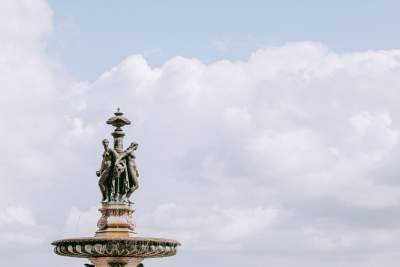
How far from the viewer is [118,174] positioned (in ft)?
105

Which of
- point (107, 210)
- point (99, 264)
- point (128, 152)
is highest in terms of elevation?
point (128, 152)

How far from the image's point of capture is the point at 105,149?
32.1 metres

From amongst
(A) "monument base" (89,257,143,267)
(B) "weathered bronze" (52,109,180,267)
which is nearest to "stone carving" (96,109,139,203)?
(B) "weathered bronze" (52,109,180,267)

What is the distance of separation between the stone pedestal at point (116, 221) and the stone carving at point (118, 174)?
0.28 metres

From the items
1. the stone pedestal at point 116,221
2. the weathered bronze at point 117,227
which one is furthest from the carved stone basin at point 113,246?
the stone pedestal at point 116,221

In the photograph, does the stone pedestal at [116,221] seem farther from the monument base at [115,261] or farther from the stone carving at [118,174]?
the monument base at [115,261]

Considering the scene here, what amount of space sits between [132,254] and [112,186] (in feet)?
9.55

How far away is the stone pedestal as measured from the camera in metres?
31.3

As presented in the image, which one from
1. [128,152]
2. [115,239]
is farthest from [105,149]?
[115,239]

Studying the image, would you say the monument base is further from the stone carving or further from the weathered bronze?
the stone carving

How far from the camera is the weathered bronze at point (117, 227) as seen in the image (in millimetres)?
30047

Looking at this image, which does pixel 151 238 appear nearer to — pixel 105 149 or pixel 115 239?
pixel 115 239

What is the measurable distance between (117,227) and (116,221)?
0.23 m

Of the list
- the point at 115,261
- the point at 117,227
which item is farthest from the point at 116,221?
the point at 115,261
